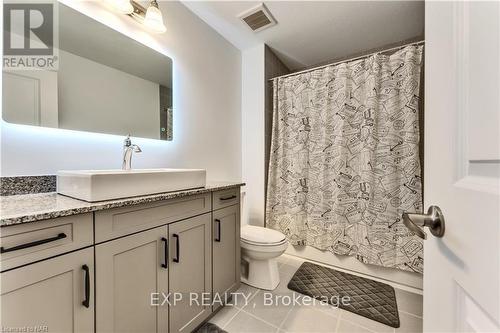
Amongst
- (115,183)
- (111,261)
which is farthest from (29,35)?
(111,261)

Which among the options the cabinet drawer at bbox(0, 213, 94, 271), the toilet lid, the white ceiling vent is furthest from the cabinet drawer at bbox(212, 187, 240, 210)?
the white ceiling vent

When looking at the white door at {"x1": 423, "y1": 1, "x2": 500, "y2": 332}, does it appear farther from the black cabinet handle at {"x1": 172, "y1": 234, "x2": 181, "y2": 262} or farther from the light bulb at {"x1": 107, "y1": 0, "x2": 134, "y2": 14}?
the light bulb at {"x1": 107, "y1": 0, "x2": 134, "y2": 14}

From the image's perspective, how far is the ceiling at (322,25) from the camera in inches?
64.9

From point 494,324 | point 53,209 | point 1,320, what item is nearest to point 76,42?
point 53,209

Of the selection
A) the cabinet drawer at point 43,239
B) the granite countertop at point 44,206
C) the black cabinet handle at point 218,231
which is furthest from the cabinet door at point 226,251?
the cabinet drawer at point 43,239

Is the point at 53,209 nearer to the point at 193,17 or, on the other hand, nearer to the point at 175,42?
the point at 175,42

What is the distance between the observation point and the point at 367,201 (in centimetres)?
179

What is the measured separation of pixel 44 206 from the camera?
74 cm

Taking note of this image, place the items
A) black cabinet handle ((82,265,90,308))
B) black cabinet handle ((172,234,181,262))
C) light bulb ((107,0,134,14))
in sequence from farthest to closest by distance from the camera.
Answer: light bulb ((107,0,134,14))
black cabinet handle ((172,234,181,262))
black cabinet handle ((82,265,90,308))

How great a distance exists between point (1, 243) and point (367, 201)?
2.06m

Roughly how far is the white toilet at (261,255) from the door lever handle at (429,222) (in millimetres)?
1235

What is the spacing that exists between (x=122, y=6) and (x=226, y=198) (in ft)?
4.23

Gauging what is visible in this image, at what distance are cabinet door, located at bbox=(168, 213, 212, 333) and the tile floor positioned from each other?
211mm

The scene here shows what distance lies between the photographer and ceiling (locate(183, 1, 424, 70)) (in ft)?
5.41
